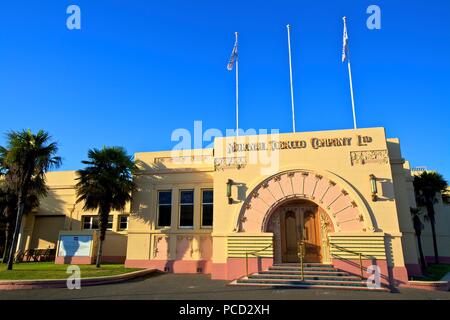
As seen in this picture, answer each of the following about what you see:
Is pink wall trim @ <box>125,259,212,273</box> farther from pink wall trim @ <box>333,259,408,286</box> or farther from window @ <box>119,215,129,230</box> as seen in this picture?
pink wall trim @ <box>333,259,408,286</box>

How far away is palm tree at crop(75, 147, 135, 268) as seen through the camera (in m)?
18.2

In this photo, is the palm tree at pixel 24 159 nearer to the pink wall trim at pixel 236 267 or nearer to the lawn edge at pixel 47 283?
the lawn edge at pixel 47 283

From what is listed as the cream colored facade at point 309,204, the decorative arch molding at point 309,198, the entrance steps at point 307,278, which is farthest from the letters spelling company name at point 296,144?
the entrance steps at point 307,278

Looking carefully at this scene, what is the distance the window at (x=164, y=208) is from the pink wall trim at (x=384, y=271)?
9538 mm

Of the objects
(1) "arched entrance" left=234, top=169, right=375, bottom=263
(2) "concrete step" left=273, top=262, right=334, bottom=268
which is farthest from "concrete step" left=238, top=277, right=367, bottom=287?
(1) "arched entrance" left=234, top=169, right=375, bottom=263

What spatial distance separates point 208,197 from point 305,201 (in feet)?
19.3

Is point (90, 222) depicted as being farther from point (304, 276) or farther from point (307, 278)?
point (307, 278)

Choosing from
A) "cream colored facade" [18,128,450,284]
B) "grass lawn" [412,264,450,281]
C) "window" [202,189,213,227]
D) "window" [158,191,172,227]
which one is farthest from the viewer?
"window" [158,191,172,227]

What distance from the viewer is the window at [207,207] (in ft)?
58.8

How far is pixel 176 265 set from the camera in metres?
17.3

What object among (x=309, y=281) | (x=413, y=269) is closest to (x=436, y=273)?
(x=413, y=269)

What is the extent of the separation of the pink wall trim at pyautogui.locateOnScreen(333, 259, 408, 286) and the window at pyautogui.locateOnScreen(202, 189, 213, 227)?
7.37 metres
